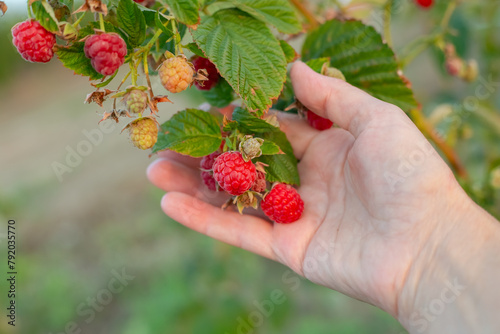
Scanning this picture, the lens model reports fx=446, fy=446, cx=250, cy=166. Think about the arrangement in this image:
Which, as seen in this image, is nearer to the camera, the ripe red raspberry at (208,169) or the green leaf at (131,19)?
the green leaf at (131,19)

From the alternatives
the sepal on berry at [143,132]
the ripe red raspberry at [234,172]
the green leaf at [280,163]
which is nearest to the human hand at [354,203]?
the green leaf at [280,163]

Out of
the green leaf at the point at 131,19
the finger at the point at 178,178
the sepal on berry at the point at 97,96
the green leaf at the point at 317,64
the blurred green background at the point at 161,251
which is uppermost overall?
the green leaf at the point at 131,19

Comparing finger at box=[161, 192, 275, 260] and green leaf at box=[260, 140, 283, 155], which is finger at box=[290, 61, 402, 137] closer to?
green leaf at box=[260, 140, 283, 155]

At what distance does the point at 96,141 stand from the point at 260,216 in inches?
183

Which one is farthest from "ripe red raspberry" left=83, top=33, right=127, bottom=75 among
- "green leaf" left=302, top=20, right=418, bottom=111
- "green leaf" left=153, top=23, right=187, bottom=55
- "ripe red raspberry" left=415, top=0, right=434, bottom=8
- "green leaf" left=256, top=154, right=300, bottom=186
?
"ripe red raspberry" left=415, top=0, right=434, bottom=8

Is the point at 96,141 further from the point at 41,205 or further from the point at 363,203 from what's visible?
the point at 363,203

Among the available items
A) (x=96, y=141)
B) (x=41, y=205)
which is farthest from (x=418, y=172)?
(x=96, y=141)

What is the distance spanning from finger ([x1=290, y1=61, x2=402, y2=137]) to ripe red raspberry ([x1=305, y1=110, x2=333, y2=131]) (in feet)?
0.37

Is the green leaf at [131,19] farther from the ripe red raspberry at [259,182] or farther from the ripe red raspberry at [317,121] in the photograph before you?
the ripe red raspberry at [317,121]

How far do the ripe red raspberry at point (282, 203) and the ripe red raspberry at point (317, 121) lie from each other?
0.68ft

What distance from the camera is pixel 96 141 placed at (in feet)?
17.7

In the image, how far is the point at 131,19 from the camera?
700 millimetres

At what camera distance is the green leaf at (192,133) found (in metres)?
0.87

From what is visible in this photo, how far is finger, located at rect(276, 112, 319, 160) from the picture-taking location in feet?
3.68
